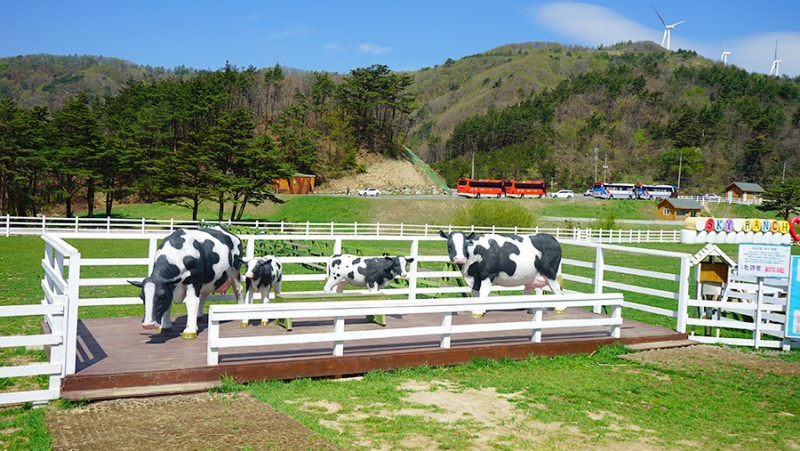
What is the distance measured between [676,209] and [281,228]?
4932 centimetres

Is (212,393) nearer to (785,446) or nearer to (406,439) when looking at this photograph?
(406,439)

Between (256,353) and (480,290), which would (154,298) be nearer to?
(256,353)

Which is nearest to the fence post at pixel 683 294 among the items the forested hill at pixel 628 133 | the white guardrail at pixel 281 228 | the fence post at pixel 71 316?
the fence post at pixel 71 316

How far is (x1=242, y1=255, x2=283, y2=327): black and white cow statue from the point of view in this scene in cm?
1056

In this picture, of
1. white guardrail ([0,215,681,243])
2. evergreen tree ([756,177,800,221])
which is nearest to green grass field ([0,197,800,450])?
white guardrail ([0,215,681,243])

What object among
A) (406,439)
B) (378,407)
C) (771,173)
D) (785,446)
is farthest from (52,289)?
(771,173)

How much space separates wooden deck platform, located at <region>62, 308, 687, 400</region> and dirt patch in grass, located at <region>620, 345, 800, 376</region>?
437 mm

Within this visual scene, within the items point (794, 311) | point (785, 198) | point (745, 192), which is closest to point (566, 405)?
point (794, 311)

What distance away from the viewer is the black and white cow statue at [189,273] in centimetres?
898

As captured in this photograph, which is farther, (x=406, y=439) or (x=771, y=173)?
(x=771, y=173)

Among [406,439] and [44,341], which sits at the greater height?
A: [44,341]

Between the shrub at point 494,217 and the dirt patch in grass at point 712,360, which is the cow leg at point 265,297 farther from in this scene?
the shrub at point 494,217

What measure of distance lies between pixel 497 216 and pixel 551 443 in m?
43.6

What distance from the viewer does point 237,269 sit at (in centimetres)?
1052
